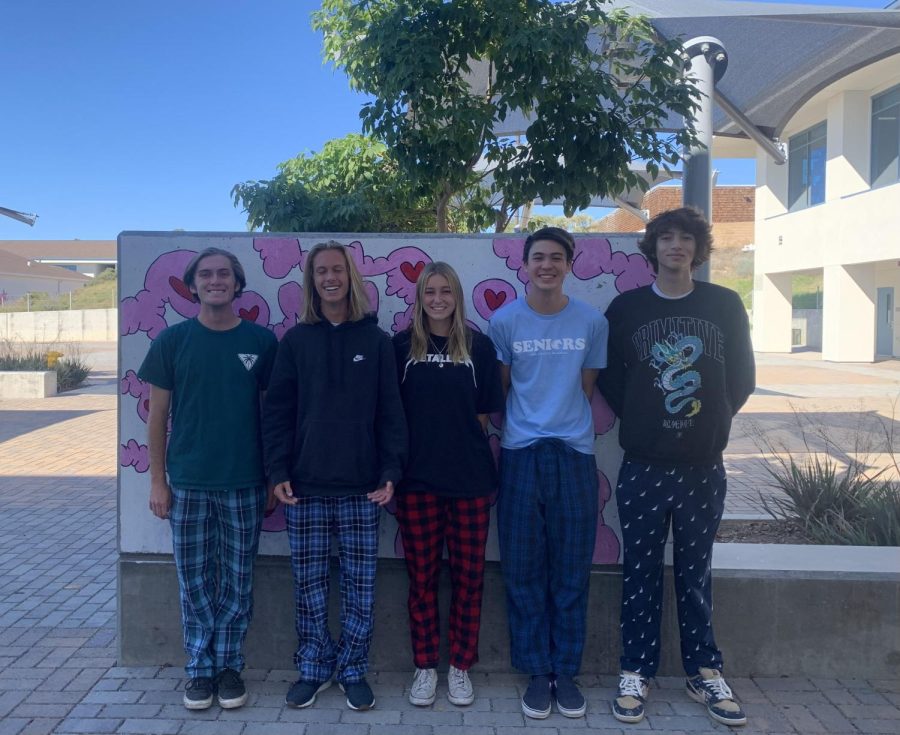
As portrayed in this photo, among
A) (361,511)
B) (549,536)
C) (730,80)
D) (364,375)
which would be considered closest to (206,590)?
(361,511)

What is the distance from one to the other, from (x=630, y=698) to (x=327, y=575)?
1379 millimetres

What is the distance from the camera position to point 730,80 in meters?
7.86

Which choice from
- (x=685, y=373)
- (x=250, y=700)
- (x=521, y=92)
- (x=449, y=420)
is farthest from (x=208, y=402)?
(x=521, y=92)

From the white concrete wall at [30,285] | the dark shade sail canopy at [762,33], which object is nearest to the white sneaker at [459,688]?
the dark shade sail canopy at [762,33]

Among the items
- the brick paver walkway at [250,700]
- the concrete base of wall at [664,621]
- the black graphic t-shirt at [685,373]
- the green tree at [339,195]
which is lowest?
the brick paver walkway at [250,700]

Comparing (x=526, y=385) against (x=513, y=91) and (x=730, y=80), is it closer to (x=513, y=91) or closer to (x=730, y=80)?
(x=513, y=91)

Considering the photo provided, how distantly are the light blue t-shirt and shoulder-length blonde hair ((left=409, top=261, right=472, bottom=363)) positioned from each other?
0.63ft

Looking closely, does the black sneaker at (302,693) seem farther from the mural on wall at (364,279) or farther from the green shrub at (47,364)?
the green shrub at (47,364)

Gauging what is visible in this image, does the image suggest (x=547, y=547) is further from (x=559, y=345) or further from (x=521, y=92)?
(x=521, y=92)

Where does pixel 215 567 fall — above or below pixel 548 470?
below

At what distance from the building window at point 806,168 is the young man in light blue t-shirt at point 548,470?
950 inches

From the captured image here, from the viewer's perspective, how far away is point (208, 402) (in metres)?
3.37

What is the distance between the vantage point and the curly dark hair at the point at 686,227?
347 cm

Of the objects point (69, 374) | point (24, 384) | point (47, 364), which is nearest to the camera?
point (24, 384)
